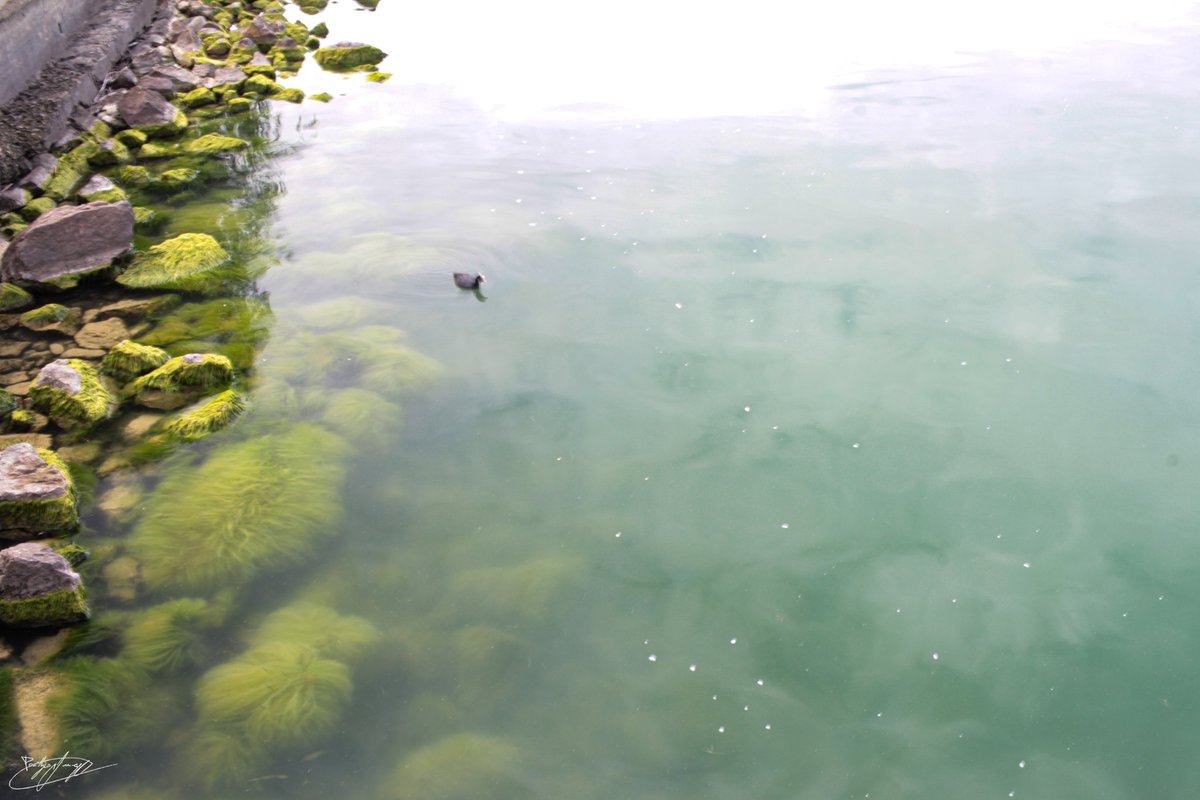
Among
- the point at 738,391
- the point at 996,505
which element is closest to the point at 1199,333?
the point at 996,505

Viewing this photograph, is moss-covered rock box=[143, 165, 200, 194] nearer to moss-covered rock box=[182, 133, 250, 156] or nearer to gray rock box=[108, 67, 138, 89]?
moss-covered rock box=[182, 133, 250, 156]

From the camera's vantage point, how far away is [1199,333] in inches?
224

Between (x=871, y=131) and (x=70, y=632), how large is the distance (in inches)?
309

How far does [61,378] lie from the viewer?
16.6 feet

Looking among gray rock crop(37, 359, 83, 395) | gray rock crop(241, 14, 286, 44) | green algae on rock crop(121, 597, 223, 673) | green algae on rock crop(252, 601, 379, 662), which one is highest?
gray rock crop(241, 14, 286, 44)

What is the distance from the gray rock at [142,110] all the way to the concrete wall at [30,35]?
74 cm

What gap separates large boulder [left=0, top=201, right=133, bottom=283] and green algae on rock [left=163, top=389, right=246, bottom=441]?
1997 mm

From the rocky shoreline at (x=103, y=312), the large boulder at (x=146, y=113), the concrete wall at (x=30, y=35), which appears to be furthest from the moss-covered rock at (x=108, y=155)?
the concrete wall at (x=30, y=35)

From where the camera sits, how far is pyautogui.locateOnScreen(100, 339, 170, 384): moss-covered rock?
5344 mm

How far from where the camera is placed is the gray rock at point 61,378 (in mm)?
5039

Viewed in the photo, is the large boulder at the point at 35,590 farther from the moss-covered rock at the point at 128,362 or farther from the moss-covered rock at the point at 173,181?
the moss-covered rock at the point at 173,181

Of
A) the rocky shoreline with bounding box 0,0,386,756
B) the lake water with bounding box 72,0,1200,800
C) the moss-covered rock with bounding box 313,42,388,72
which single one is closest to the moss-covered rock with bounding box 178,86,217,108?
the rocky shoreline with bounding box 0,0,386,756

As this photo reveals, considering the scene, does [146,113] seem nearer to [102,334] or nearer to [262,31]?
[262,31]
